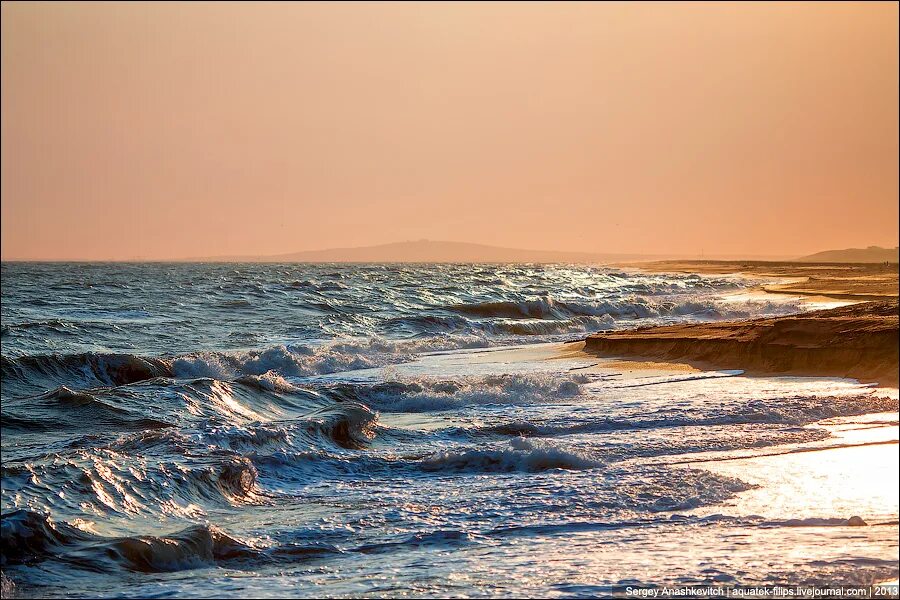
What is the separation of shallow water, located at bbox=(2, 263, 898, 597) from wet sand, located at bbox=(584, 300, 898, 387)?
1.10m

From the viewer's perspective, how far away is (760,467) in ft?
31.8

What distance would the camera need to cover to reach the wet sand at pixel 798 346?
54.3 feet

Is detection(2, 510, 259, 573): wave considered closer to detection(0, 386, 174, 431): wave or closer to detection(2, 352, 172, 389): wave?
detection(0, 386, 174, 431): wave

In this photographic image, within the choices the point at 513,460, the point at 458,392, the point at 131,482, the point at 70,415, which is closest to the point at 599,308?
the point at 458,392

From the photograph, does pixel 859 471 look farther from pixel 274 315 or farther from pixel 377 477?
pixel 274 315

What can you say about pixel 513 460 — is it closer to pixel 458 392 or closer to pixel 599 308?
pixel 458 392

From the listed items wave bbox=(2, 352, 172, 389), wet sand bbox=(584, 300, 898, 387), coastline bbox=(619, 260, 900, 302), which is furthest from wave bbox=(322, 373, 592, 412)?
coastline bbox=(619, 260, 900, 302)

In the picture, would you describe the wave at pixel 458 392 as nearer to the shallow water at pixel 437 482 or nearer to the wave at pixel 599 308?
the shallow water at pixel 437 482

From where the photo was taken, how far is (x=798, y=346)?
58.4 feet

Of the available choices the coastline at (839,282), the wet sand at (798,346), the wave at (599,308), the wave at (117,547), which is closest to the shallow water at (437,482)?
the wave at (117,547)

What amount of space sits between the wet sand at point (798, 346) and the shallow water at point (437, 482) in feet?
Answer: 3.60

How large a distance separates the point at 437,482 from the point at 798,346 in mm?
10751

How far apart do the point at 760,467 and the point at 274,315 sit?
29857mm

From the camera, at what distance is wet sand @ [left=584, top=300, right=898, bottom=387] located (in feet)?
54.3
